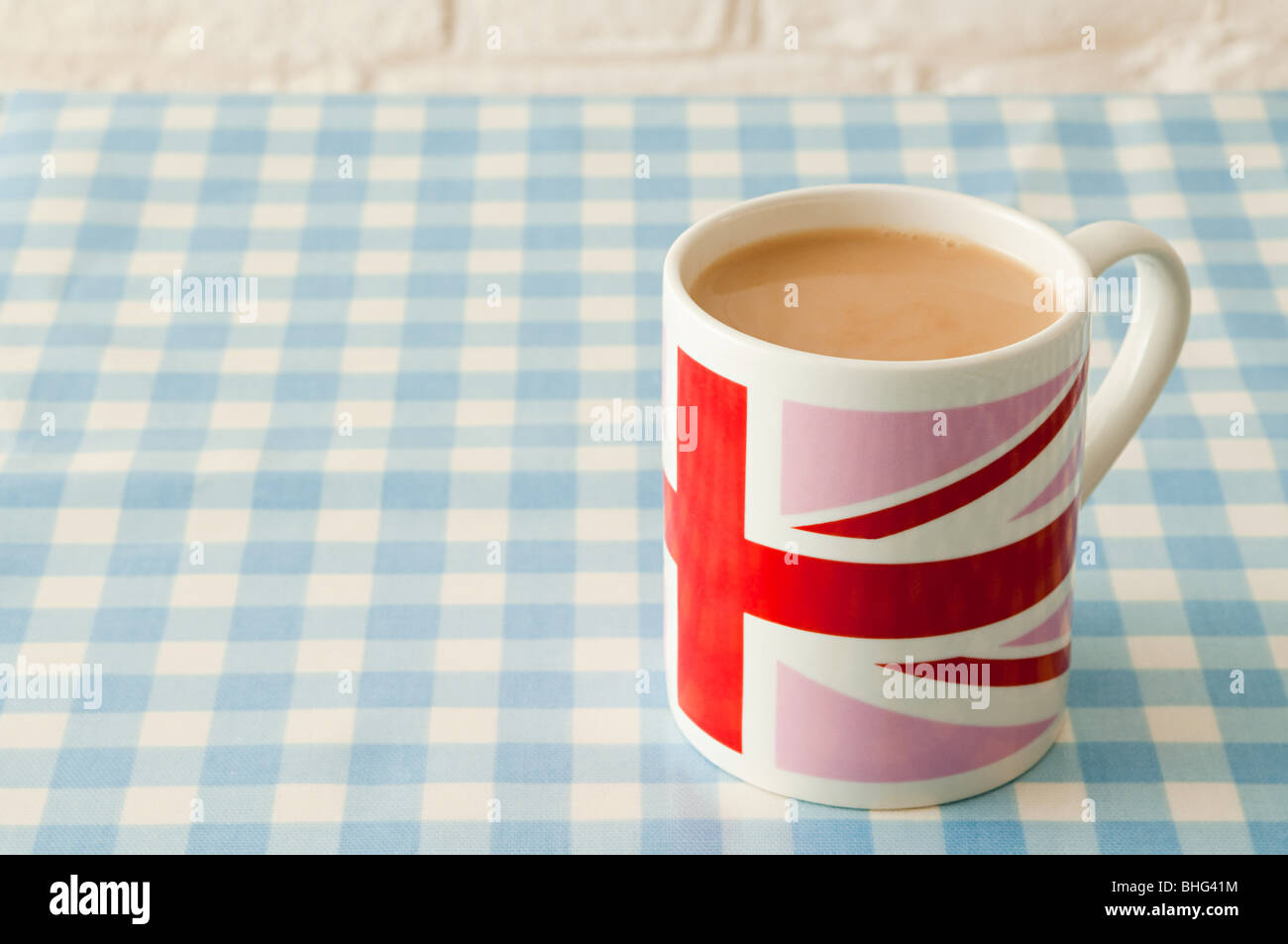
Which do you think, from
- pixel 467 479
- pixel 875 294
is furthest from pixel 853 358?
pixel 467 479

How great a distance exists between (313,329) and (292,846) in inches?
13.6

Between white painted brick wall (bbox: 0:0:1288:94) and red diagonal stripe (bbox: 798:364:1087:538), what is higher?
red diagonal stripe (bbox: 798:364:1087:538)

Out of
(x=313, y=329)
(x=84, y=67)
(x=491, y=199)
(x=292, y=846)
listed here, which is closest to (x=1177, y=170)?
(x=491, y=199)

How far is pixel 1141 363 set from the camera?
1.69 ft

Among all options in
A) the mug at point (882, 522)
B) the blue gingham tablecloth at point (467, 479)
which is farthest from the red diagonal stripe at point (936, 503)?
the blue gingham tablecloth at point (467, 479)

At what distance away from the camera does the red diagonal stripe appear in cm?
43

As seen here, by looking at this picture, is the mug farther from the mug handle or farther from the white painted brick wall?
the white painted brick wall

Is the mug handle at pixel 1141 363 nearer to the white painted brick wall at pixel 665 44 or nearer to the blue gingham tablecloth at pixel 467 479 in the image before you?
the blue gingham tablecloth at pixel 467 479

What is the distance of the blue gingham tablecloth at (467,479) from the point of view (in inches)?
19.5

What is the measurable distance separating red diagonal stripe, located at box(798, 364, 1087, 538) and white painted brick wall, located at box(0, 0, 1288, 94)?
2.24ft

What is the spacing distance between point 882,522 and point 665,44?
0.71 meters

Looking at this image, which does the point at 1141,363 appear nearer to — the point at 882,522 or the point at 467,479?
the point at 882,522

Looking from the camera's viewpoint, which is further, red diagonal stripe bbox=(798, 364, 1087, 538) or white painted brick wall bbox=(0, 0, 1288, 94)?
white painted brick wall bbox=(0, 0, 1288, 94)

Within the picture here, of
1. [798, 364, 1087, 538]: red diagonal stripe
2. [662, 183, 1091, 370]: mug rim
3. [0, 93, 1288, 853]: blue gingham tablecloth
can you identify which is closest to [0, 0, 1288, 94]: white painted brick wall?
[0, 93, 1288, 853]: blue gingham tablecloth
